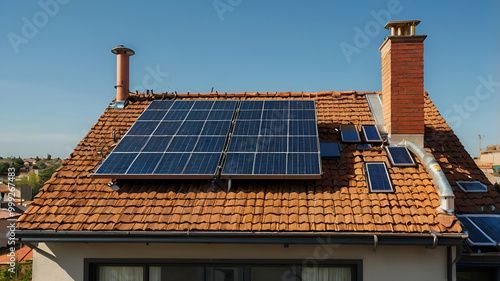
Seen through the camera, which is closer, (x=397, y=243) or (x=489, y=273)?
(x=397, y=243)

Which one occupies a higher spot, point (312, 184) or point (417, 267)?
point (312, 184)

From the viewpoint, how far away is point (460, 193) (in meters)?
8.09

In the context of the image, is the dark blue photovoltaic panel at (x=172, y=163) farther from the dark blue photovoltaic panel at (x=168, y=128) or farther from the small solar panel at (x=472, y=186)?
the small solar panel at (x=472, y=186)

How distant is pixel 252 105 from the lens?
10.3 m

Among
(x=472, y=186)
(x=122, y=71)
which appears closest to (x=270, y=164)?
(x=472, y=186)

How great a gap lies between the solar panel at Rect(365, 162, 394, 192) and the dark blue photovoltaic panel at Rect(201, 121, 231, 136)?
11.2 ft

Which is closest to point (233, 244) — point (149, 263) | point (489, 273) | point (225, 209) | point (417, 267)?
point (225, 209)

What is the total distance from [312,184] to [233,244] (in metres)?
2.06

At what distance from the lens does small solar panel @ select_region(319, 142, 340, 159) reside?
8414mm

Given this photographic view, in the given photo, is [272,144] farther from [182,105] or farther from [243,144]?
[182,105]

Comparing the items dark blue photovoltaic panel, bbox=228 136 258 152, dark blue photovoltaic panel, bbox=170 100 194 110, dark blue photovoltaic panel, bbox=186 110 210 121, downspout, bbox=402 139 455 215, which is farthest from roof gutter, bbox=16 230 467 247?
dark blue photovoltaic panel, bbox=170 100 194 110

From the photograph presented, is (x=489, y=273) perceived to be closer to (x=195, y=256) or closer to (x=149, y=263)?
(x=195, y=256)

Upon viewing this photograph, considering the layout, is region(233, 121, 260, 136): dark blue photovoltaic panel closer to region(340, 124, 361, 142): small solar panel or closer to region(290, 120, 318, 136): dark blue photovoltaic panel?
region(290, 120, 318, 136): dark blue photovoltaic panel

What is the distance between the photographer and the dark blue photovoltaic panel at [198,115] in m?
9.74
